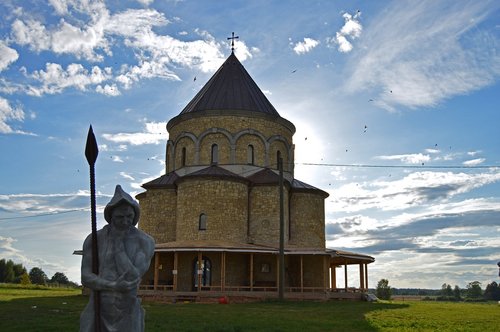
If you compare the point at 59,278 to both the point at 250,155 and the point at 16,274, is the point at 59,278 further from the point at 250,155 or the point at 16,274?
the point at 250,155

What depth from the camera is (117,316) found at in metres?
5.00

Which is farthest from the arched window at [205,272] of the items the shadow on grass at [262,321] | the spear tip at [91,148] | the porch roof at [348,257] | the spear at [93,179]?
the spear tip at [91,148]

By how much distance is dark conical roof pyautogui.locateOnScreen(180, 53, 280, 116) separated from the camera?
3244cm

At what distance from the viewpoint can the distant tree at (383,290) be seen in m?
51.7

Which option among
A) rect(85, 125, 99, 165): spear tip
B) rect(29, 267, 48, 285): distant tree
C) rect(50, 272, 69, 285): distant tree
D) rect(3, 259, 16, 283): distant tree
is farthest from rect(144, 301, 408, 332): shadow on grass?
rect(50, 272, 69, 285): distant tree

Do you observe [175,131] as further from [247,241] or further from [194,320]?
[194,320]

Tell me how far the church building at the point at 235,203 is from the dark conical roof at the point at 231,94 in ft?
0.23

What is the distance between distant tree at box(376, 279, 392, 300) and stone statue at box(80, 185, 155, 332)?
46.7m

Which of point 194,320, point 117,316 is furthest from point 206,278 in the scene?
point 117,316

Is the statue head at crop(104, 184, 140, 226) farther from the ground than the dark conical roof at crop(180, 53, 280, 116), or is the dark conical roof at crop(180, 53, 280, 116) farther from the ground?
the dark conical roof at crop(180, 53, 280, 116)

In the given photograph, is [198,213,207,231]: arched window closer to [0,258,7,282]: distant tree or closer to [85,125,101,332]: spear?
[85,125,101,332]: spear

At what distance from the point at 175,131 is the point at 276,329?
22.3 m

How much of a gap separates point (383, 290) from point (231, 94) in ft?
104

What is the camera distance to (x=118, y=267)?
16.8 ft
